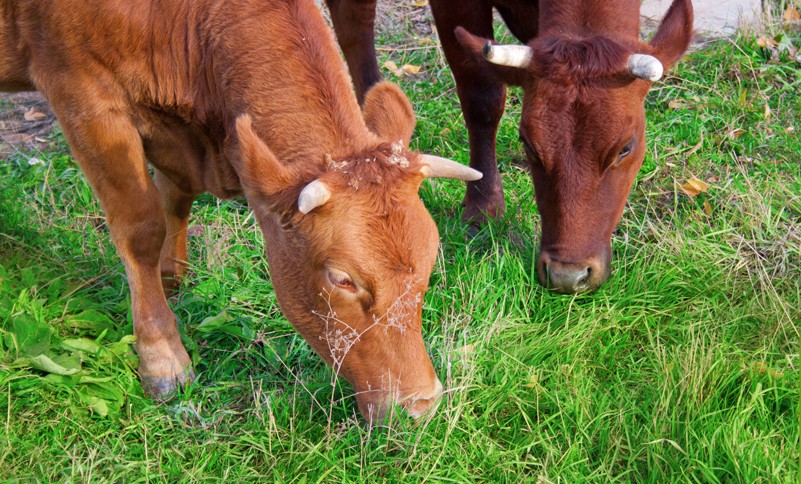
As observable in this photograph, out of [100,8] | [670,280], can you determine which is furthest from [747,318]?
[100,8]

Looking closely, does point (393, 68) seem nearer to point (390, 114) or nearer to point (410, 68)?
point (410, 68)

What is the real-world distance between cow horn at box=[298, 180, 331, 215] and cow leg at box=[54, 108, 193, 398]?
132cm

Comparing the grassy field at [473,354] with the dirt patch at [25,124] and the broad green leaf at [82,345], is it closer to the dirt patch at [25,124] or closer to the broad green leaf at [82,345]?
the broad green leaf at [82,345]

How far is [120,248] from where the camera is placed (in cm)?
424

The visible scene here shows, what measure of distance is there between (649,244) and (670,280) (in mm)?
291

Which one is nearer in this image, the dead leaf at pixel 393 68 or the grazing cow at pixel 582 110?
the grazing cow at pixel 582 110

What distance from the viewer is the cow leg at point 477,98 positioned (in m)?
5.63

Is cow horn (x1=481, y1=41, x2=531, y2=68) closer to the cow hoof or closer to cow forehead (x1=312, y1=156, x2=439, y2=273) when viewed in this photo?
cow forehead (x1=312, y1=156, x2=439, y2=273)

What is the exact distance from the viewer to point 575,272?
4.43m

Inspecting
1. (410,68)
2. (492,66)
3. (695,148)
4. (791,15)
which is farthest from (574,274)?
(791,15)

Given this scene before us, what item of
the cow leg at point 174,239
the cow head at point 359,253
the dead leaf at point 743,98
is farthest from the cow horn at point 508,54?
the dead leaf at point 743,98

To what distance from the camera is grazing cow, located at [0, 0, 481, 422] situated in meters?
3.26

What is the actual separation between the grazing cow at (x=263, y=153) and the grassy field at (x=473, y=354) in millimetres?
258

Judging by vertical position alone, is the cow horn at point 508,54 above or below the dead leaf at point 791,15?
above
